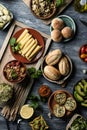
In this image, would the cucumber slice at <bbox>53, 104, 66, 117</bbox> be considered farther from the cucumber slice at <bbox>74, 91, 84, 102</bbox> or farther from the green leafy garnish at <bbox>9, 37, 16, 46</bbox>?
the green leafy garnish at <bbox>9, 37, 16, 46</bbox>

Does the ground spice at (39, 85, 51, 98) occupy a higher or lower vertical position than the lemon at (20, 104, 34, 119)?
higher

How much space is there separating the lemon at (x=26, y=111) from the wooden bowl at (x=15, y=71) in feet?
0.50

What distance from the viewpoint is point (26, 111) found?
4.21 metres

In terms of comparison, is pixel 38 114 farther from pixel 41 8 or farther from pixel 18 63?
pixel 41 8

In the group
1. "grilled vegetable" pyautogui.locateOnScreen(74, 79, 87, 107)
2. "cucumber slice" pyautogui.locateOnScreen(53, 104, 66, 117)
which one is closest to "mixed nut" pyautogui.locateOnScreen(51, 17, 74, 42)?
"grilled vegetable" pyautogui.locateOnScreen(74, 79, 87, 107)

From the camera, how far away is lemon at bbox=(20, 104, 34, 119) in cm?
420

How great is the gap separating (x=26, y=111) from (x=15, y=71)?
23 centimetres

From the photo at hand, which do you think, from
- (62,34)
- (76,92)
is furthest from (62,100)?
(62,34)

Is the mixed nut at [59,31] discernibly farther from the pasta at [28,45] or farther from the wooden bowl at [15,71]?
the wooden bowl at [15,71]

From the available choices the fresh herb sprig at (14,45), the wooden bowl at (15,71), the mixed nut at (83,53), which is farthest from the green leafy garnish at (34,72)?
the mixed nut at (83,53)

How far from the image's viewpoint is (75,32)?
424 cm

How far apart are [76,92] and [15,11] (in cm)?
60

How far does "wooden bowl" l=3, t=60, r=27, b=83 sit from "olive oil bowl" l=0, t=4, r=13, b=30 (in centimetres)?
22

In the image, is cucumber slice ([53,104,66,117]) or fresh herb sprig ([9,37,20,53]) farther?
fresh herb sprig ([9,37,20,53])
